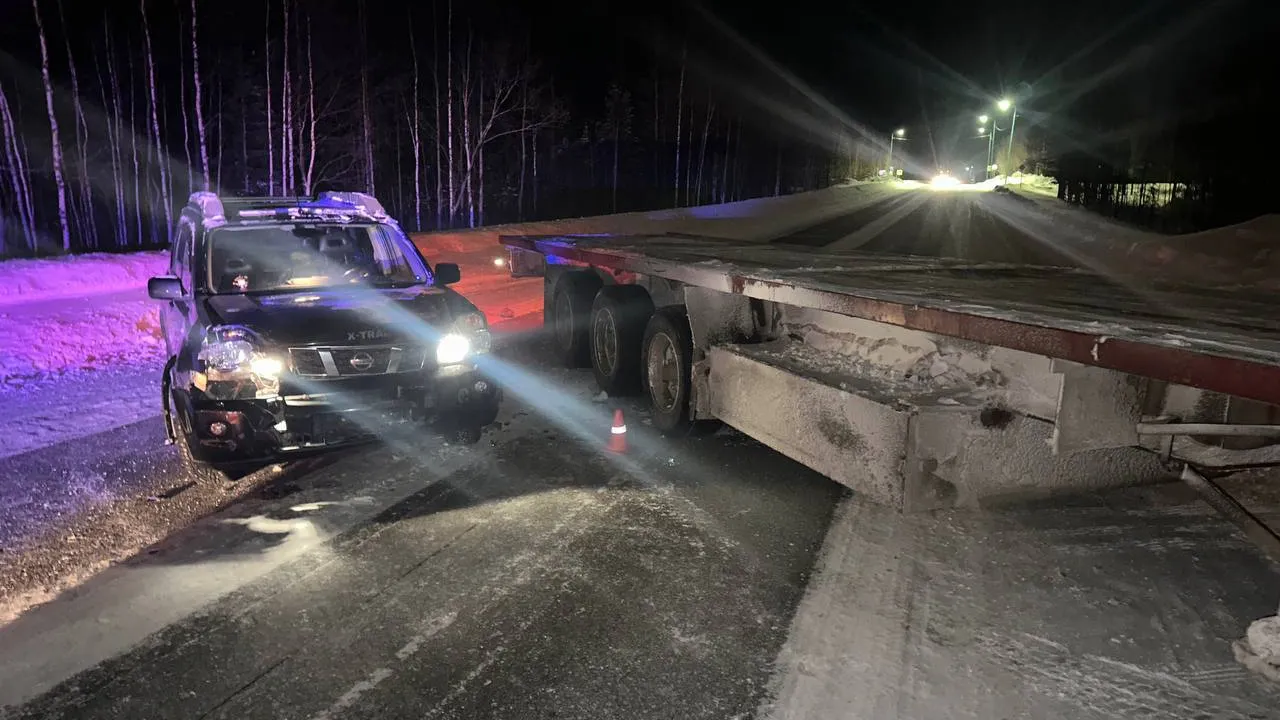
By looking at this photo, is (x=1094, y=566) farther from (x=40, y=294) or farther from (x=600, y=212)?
(x=600, y=212)

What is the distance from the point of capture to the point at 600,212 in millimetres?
49250

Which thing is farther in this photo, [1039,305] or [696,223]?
[696,223]

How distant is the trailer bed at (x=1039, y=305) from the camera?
3.04m

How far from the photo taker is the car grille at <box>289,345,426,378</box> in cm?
479

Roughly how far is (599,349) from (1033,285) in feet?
13.3

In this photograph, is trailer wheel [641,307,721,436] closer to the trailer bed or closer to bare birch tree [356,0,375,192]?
the trailer bed

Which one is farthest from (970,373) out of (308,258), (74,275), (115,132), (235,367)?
(115,132)

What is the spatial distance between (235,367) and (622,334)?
3.48 m

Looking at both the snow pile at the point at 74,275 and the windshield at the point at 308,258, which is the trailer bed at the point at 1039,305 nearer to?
the windshield at the point at 308,258

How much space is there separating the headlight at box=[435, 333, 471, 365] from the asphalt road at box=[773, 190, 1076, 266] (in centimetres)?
1003

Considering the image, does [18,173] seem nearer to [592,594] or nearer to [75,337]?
[75,337]

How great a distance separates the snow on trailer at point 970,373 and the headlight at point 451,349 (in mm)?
1782

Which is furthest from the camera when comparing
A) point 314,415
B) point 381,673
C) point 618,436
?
point 618,436

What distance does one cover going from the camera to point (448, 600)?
3.64 metres
